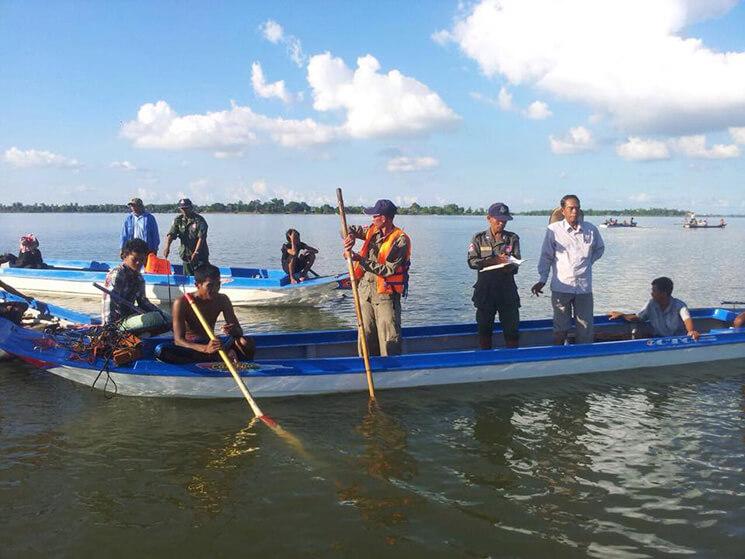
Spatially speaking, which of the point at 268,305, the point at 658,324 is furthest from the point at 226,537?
the point at 268,305

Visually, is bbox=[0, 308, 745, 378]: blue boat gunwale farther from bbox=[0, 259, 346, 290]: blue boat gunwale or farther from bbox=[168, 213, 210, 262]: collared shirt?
bbox=[0, 259, 346, 290]: blue boat gunwale

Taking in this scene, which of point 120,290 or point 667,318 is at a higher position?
point 120,290

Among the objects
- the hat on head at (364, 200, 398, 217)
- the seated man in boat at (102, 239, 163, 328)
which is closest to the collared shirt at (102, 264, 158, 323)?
the seated man in boat at (102, 239, 163, 328)

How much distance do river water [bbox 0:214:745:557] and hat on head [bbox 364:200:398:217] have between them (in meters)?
2.37

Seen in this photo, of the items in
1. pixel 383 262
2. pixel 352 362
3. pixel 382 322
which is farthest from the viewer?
pixel 382 322

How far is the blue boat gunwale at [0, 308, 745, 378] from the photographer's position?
254 inches

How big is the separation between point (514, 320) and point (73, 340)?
18.7 feet

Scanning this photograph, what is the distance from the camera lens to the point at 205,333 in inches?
260

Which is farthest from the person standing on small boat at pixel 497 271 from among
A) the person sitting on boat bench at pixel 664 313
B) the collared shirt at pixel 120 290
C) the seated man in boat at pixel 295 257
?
the seated man in boat at pixel 295 257

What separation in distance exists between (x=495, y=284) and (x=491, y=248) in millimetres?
513

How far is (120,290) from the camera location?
698cm

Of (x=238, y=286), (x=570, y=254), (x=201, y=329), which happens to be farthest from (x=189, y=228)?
(x=570, y=254)

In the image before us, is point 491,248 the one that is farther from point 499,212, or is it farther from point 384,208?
point 384,208

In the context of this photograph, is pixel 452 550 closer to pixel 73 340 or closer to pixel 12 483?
pixel 12 483
